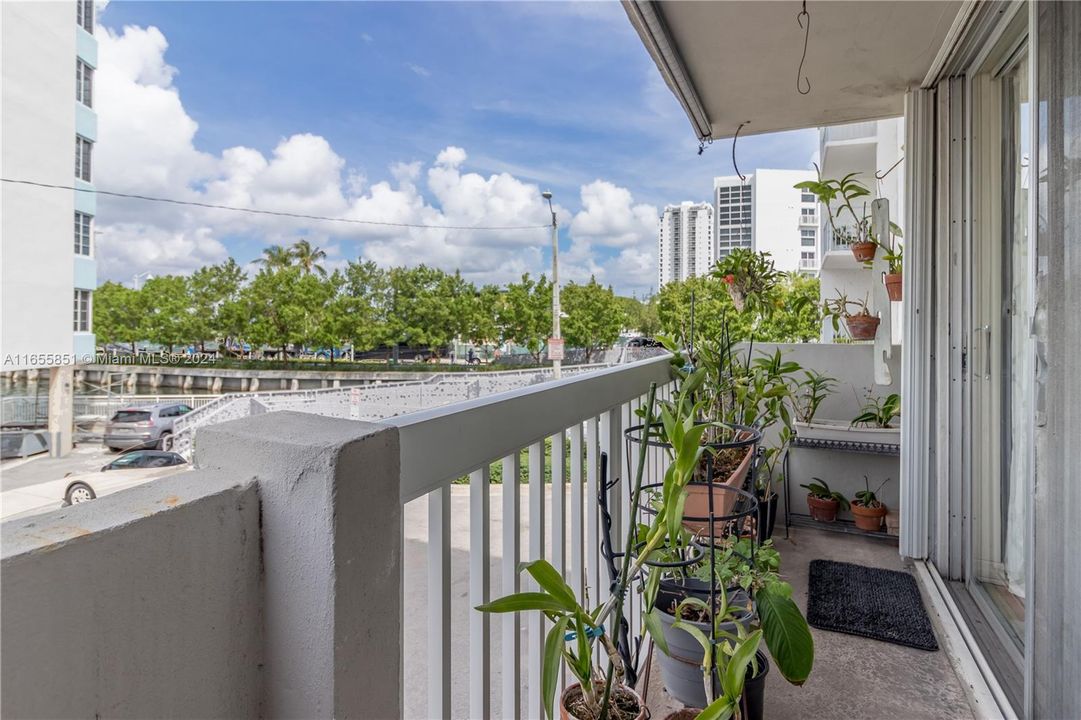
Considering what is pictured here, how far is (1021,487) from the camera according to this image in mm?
1486

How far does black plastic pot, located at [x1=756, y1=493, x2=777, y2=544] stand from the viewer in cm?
240

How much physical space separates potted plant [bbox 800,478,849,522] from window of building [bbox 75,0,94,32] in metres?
4.59

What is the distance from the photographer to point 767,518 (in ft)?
8.16

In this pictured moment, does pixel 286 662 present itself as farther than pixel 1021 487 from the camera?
No

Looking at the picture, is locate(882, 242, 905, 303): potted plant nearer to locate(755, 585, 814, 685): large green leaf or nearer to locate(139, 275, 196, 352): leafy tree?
locate(755, 585, 814, 685): large green leaf

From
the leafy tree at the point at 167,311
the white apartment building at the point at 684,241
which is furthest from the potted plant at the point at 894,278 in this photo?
the white apartment building at the point at 684,241

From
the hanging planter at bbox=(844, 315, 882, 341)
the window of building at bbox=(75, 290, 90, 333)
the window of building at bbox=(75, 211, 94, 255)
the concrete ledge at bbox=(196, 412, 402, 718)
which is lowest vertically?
the concrete ledge at bbox=(196, 412, 402, 718)

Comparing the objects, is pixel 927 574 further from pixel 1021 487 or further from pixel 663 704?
pixel 663 704

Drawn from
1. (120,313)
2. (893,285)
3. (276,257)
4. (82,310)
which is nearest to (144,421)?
(82,310)

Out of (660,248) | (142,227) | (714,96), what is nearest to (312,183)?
(660,248)

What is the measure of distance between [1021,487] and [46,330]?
8.65ft

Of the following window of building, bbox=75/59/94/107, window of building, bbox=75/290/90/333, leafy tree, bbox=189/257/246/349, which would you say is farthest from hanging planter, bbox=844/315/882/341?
leafy tree, bbox=189/257/246/349

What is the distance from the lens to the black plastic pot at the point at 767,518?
2.40m

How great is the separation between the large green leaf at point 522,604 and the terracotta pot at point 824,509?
2.48 metres
